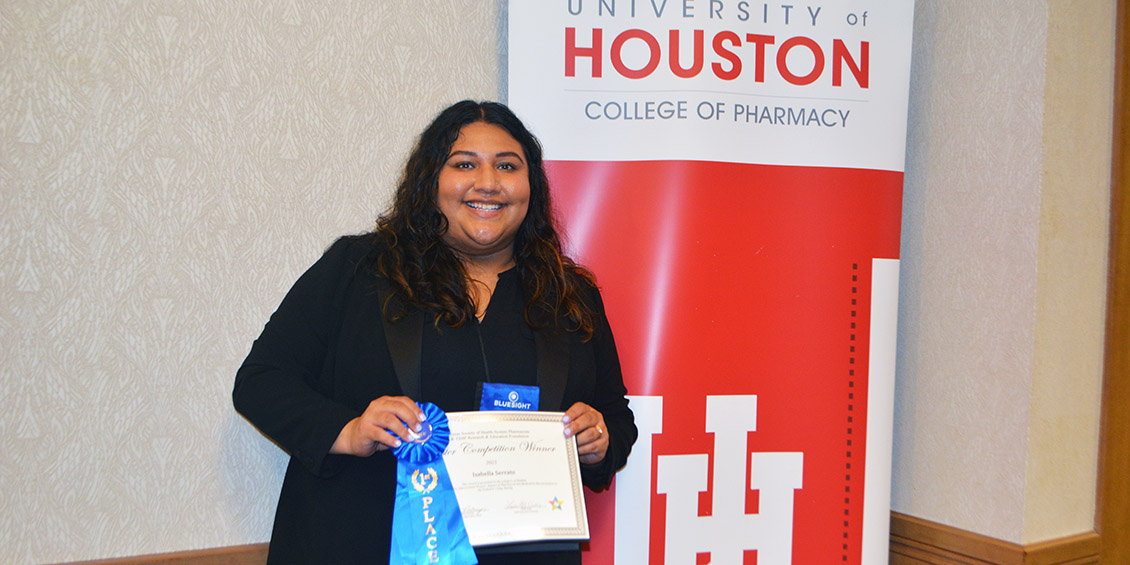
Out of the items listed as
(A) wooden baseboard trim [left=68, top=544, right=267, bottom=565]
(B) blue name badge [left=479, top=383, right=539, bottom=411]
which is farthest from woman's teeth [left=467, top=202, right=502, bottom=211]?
(A) wooden baseboard trim [left=68, top=544, right=267, bottom=565]

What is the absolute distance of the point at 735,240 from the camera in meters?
2.08

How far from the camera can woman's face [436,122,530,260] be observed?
1.61 m

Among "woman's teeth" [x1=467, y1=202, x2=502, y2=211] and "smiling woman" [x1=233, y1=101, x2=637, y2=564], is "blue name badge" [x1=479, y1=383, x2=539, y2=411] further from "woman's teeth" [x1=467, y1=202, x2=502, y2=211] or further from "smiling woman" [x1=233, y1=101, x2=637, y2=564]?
"woman's teeth" [x1=467, y1=202, x2=502, y2=211]

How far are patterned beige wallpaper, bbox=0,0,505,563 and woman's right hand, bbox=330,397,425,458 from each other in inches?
27.0

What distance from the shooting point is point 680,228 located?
2043 millimetres

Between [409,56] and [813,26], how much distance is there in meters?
1.04

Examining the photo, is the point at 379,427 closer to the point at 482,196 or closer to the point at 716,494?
the point at 482,196

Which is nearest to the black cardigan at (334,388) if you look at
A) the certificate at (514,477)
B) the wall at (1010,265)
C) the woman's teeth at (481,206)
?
the certificate at (514,477)

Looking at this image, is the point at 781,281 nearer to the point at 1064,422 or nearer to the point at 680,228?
the point at 680,228

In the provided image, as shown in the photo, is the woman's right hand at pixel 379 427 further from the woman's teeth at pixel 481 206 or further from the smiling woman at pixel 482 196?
the woman's teeth at pixel 481 206

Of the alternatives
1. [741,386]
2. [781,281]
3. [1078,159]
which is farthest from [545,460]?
[1078,159]

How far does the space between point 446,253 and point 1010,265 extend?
1.56 meters

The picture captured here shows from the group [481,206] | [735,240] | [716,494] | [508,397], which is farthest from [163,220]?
[716,494]

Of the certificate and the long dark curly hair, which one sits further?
the long dark curly hair
